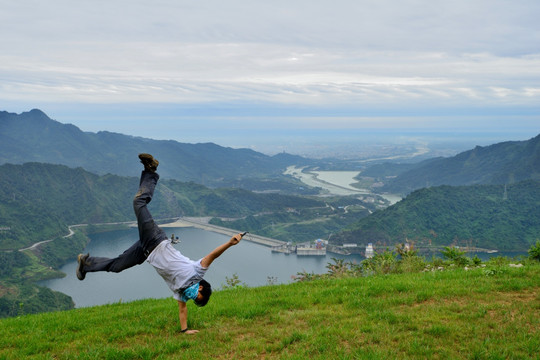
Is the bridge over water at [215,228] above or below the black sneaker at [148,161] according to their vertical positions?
below

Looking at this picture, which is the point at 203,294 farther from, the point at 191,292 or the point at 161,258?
the point at 161,258

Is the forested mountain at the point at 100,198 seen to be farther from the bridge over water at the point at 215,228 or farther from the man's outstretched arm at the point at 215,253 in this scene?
the man's outstretched arm at the point at 215,253

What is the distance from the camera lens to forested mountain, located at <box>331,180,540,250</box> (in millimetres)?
106688

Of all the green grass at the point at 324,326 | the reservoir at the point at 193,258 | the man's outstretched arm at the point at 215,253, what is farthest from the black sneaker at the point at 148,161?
the reservoir at the point at 193,258

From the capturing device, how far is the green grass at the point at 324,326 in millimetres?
6125

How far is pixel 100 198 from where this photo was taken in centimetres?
17538

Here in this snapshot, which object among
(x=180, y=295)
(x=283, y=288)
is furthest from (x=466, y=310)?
(x=180, y=295)

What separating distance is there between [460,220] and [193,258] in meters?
72.8

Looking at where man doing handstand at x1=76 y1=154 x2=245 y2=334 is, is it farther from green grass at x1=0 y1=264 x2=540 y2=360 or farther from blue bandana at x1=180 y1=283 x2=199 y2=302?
green grass at x1=0 y1=264 x2=540 y2=360

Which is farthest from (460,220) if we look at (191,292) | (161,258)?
(161,258)

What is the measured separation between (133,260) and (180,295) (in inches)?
37.2

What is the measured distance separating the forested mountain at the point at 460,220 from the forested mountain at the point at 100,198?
59.7m

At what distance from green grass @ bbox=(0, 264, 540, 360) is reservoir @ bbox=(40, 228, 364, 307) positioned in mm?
50987

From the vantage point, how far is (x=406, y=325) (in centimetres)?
686
